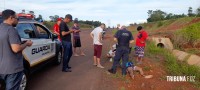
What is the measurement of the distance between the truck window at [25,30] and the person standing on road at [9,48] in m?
2.36

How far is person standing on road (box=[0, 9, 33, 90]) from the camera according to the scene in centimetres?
455

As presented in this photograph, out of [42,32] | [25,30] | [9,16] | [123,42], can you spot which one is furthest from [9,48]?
[123,42]

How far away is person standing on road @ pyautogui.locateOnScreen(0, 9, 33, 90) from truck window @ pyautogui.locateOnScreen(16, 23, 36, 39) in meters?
2.36

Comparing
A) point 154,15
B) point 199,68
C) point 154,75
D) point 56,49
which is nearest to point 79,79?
point 56,49

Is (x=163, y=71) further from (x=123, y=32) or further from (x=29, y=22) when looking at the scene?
(x=29, y=22)

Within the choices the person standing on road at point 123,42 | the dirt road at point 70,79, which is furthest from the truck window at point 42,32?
the person standing on road at point 123,42

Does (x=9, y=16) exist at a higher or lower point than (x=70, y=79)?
higher

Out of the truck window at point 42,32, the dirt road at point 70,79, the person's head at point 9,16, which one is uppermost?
the person's head at point 9,16

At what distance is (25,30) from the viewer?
7301 mm

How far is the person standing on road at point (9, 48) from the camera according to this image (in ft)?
14.9

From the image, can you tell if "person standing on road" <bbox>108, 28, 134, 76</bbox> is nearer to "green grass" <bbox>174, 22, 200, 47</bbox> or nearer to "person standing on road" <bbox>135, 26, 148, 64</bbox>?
"person standing on road" <bbox>135, 26, 148, 64</bbox>

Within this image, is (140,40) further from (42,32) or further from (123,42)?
(42,32)

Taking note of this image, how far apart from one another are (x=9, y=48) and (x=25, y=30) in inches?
108

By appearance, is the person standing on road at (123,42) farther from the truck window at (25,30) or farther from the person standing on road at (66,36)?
the truck window at (25,30)
